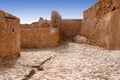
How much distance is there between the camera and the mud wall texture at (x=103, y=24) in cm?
1496

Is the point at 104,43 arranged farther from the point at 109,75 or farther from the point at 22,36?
the point at 109,75

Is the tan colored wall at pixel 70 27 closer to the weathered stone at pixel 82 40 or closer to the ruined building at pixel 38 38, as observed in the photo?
the weathered stone at pixel 82 40

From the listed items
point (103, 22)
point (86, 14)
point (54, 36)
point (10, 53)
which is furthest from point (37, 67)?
point (86, 14)

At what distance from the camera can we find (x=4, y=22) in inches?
383

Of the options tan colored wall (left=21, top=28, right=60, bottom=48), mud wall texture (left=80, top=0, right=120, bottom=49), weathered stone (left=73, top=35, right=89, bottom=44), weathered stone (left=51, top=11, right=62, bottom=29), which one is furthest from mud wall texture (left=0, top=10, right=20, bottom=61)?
weathered stone (left=73, top=35, right=89, bottom=44)

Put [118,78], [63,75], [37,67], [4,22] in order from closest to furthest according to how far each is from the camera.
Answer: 1. [118,78]
2. [63,75]
3. [37,67]
4. [4,22]

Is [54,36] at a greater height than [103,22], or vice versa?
[103,22]

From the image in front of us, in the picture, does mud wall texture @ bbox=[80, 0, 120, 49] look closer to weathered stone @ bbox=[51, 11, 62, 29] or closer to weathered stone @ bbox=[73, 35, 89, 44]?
weathered stone @ bbox=[73, 35, 89, 44]

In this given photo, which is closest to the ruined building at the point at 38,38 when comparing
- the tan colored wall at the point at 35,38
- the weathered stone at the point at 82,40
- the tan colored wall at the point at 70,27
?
the tan colored wall at the point at 35,38

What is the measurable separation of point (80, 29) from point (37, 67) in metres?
13.6

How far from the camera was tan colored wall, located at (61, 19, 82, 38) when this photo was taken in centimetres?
2197

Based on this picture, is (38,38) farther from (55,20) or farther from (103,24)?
(103,24)

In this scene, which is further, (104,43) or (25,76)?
(104,43)

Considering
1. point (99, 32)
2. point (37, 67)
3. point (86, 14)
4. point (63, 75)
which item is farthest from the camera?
point (86, 14)
